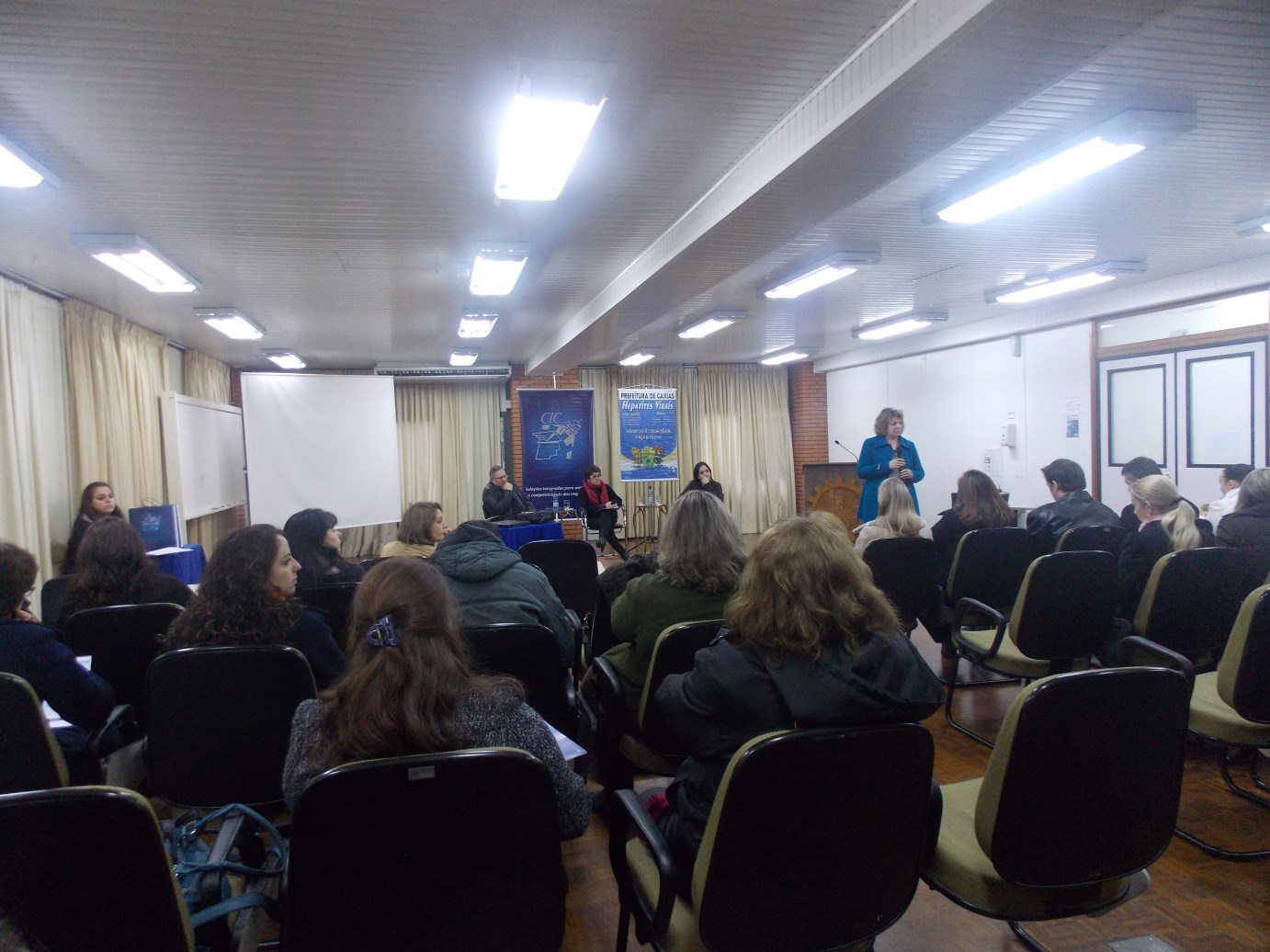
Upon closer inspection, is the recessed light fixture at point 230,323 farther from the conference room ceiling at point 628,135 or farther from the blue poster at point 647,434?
the blue poster at point 647,434

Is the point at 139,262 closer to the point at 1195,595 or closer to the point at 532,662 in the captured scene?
the point at 532,662

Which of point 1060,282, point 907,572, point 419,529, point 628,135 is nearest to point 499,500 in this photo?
point 419,529

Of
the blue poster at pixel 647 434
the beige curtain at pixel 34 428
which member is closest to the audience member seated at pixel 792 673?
the beige curtain at pixel 34 428

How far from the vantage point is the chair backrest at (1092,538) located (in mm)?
3598

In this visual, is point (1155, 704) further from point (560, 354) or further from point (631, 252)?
point (560, 354)

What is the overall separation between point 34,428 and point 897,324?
702 cm

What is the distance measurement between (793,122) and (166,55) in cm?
204

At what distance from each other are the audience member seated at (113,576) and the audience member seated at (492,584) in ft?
3.76

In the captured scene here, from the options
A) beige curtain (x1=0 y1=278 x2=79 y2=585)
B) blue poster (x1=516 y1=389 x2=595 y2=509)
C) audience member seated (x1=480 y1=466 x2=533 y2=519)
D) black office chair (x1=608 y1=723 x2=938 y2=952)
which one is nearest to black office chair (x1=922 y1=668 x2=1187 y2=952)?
black office chair (x1=608 y1=723 x2=938 y2=952)

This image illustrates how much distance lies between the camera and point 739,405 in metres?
10.8

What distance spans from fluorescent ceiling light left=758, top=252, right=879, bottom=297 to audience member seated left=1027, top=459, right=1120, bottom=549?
1660 millimetres

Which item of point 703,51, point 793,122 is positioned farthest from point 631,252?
point 703,51

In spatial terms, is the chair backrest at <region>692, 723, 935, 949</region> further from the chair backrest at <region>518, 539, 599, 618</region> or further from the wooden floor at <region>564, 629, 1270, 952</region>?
the chair backrest at <region>518, 539, 599, 618</region>

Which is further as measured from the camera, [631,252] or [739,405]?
[739,405]
